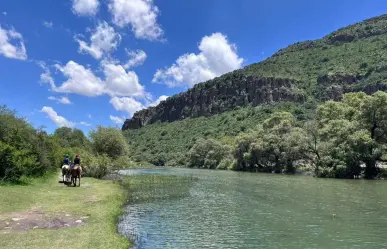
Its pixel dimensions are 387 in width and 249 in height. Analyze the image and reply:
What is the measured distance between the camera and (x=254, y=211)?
26.7m

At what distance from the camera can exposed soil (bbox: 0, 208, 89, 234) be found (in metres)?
17.5

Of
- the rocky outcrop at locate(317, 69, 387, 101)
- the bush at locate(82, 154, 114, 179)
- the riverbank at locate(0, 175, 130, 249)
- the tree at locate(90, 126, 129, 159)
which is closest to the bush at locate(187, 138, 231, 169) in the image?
Answer: the tree at locate(90, 126, 129, 159)

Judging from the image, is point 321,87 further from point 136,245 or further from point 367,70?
point 136,245

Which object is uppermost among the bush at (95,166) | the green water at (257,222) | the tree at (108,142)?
the tree at (108,142)

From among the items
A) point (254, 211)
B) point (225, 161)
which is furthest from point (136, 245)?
point (225, 161)

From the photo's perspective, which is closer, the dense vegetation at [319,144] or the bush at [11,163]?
the bush at [11,163]

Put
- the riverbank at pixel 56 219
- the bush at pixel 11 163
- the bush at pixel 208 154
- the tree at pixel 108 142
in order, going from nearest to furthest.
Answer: the riverbank at pixel 56 219 → the bush at pixel 11 163 → the tree at pixel 108 142 → the bush at pixel 208 154

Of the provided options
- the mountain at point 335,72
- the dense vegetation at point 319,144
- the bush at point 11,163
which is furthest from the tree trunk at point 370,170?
the mountain at point 335,72

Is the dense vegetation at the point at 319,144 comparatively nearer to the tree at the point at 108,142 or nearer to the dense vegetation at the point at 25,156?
the tree at the point at 108,142

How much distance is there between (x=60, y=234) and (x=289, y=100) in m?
166

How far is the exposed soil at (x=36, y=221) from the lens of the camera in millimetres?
17511

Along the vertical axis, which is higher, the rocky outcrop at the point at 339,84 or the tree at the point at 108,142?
the rocky outcrop at the point at 339,84

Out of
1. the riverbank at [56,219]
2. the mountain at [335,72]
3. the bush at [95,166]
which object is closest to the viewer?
the riverbank at [56,219]

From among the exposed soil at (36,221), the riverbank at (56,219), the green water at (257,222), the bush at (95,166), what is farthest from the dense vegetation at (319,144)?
the exposed soil at (36,221)
